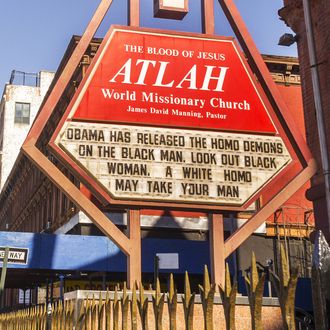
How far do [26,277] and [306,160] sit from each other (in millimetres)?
15366

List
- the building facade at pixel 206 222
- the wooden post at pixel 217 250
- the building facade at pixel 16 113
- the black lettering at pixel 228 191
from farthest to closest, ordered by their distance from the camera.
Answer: the building facade at pixel 16 113
the building facade at pixel 206 222
the black lettering at pixel 228 191
the wooden post at pixel 217 250

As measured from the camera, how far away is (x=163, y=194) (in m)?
11.6

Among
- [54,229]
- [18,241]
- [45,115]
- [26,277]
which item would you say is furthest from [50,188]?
[45,115]

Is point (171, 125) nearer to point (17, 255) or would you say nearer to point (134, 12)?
point (134, 12)

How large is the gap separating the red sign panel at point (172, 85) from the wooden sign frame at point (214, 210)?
1.50ft

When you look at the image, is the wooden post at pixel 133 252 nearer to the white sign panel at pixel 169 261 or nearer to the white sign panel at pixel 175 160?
the white sign panel at pixel 169 261

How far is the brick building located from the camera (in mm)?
14453

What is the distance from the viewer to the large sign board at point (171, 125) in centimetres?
1153

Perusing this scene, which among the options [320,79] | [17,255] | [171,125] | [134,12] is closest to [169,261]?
[171,125]

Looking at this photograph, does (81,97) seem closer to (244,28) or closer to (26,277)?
(244,28)

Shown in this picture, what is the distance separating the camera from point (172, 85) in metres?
12.3

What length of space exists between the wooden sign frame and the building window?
50329mm

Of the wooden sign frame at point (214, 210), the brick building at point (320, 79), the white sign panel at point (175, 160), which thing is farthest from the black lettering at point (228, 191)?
the brick building at point (320, 79)

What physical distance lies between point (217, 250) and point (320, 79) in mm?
5928
